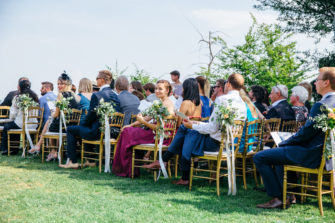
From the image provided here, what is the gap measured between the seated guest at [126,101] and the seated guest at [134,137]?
83 cm

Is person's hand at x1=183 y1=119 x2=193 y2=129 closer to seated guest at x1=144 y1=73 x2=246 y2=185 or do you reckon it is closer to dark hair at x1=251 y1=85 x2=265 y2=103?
seated guest at x1=144 y1=73 x2=246 y2=185

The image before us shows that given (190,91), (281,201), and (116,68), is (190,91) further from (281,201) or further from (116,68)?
(116,68)

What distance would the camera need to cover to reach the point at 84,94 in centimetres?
801

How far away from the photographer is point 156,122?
665cm

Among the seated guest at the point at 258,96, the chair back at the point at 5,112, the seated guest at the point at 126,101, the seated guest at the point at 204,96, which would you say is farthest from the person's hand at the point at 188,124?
the chair back at the point at 5,112

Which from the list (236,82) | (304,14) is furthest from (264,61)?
(236,82)

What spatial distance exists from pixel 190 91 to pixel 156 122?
3.26 ft

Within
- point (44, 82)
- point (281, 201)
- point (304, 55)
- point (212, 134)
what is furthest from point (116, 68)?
point (281, 201)

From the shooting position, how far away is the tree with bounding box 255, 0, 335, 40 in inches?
375

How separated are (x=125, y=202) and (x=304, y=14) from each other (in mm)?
7652

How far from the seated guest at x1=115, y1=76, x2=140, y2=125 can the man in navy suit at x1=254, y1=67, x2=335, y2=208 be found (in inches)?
136

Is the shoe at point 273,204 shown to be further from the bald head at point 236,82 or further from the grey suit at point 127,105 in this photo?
the grey suit at point 127,105

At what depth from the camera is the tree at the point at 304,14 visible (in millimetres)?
9534

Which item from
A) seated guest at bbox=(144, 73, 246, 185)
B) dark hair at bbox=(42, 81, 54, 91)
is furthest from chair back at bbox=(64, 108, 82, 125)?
seated guest at bbox=(144, 73, 246, 185)
